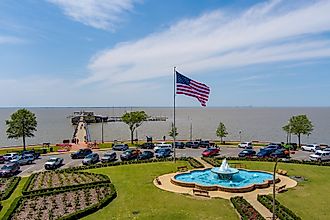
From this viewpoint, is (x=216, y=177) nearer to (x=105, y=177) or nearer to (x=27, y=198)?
(x=105, y=177)

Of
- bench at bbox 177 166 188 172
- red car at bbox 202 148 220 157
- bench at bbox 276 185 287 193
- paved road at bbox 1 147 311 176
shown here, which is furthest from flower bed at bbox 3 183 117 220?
red car at bbox 202 148 220 157

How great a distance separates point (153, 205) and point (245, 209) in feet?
23.2

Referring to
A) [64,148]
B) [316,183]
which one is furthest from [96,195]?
[64,148]

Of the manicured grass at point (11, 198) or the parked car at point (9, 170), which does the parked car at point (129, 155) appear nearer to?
the parked car at point (9, 170)

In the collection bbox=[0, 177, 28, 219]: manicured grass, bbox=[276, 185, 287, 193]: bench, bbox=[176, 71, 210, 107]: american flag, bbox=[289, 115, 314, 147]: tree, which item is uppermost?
bbox=[176, 71, 210, 107]: american flag

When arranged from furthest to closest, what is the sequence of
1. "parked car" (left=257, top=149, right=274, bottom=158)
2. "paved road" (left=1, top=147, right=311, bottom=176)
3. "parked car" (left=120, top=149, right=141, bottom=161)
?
"parked car" (left=257, top=149, right=274, bottom=158) < "parked car" (left=120, top=149, right=141, bottom=161) < "paved road" (left=1, top=147, right=311, bottom=176)

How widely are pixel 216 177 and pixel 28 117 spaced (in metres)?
39.4

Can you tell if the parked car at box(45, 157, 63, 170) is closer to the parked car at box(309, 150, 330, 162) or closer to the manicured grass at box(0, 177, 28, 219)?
the manicured grass at box(0, 177, 28, 219)

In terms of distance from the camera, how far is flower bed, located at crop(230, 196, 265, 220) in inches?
929

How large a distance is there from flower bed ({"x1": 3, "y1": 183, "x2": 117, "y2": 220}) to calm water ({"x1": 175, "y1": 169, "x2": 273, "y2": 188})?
8937mm

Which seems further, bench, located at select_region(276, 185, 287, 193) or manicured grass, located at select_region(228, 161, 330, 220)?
bench, located at select_region(276, 185, 287, 193)

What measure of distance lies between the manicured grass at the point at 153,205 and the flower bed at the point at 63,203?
31.1 inches

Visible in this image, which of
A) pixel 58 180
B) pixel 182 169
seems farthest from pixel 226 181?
pixel 58 180

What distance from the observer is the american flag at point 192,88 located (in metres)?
40.6
